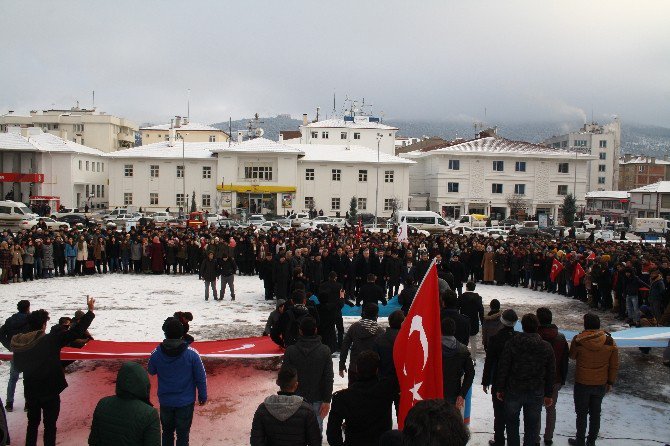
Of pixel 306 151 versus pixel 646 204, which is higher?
pixel 306 151

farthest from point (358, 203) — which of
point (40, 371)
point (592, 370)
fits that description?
point (40, 371)

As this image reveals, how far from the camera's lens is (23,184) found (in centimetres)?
5859

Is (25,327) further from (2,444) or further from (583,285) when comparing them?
(583,285)

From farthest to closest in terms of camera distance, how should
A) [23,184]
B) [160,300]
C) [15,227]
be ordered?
[23,184], [15,227], [160,300]

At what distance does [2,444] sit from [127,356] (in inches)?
202

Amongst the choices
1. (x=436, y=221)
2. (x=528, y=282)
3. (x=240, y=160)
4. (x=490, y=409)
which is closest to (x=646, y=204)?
(x=436, y=221)

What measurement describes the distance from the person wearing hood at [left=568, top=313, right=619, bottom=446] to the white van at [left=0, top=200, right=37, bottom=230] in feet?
124

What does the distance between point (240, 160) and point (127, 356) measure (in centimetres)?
5363

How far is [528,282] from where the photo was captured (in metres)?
21.9

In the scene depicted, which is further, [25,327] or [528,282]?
[528,282]

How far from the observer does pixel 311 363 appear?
585 centimetres

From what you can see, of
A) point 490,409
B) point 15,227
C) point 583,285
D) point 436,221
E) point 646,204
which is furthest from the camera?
point 646,204

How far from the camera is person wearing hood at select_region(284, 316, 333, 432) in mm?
5848

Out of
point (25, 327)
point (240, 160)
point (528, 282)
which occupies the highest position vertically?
point (240, 160)
